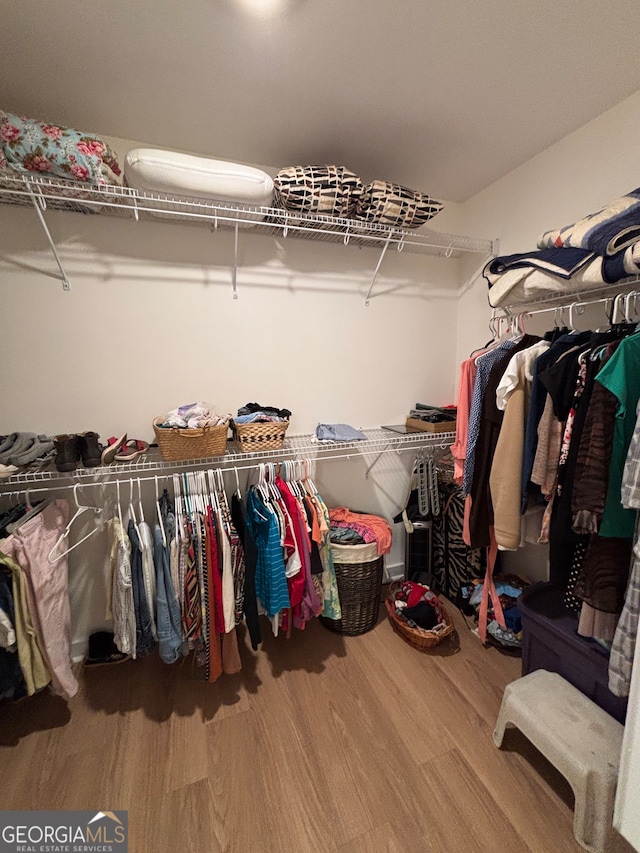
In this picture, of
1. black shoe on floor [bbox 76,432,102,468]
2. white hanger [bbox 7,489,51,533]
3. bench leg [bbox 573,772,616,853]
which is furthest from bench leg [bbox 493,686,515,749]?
white hanger [bbox 7,489,51,533]

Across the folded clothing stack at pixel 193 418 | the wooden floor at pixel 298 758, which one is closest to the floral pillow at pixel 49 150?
the folded clothing stack at pixel 193 418

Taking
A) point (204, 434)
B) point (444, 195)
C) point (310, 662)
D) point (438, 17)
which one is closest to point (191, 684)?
point (310, 662)

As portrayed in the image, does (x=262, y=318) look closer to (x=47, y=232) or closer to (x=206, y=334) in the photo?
(x=206, y=334)

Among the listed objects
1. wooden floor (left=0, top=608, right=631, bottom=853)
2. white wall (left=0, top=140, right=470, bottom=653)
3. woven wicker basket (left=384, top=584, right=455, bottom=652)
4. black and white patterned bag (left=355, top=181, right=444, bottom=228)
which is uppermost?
black and white patterned bag (left=355, top=181, right=444, bottom=228)

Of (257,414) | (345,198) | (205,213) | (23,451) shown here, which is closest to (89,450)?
(23,451)

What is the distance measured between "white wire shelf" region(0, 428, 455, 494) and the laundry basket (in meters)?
0.52

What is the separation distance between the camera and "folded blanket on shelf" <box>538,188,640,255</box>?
1.12 m

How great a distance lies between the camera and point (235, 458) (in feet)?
5.40

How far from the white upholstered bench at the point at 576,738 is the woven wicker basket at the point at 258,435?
131 centimetres

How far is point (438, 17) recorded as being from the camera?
3.49ft

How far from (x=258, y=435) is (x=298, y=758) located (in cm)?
123

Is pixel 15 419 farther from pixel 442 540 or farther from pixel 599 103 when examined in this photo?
pixel 599 103

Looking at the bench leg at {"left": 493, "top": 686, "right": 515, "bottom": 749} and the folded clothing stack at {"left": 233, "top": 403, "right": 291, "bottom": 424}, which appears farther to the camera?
the folded clothing stack at {"left": 233, "top": 403, "right": 291, "bottom": 424}

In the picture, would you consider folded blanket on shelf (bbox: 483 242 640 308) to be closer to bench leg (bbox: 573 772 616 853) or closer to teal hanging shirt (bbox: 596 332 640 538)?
teal hanging shirt (bbox: 596 332 640 538)
